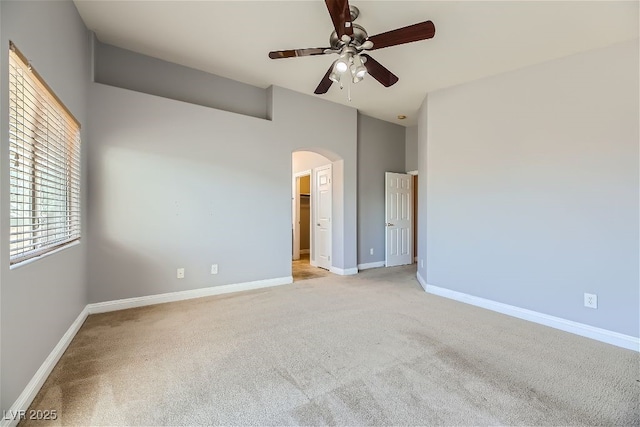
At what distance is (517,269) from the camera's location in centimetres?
322

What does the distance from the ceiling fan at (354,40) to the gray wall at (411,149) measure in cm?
338

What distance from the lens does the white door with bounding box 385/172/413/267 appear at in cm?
573

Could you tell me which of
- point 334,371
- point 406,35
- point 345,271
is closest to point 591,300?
point 334,371

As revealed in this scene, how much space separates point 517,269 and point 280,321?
269 cm

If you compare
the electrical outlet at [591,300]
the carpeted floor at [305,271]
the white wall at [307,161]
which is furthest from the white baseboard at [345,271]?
the electrical outlet at [591,300]

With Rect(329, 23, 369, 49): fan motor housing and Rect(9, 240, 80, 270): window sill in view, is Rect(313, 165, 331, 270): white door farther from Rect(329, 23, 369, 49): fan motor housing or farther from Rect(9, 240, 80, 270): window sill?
Rect(9, 240, 80, 270): window sill

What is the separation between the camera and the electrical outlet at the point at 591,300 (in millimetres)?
2697

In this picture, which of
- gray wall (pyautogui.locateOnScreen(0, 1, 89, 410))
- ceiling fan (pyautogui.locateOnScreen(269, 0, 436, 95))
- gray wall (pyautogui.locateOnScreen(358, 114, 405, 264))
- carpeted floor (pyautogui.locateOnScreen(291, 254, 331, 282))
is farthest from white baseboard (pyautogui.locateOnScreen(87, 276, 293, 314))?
ceiling fan (pyautogui.locateOnScreen(269, 0, 436, 95))

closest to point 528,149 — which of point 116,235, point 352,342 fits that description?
point 352,342

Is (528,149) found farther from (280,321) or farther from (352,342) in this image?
(280,321)

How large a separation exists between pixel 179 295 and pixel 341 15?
3.44 metres

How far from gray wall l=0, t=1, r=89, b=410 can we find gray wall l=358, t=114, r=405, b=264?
408 centimetres

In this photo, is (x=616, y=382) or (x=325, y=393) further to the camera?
(x=616, y=382)

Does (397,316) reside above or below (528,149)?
below
